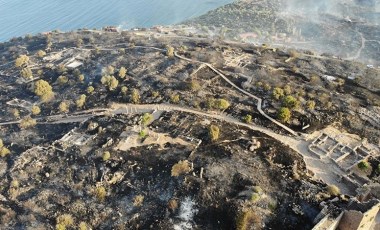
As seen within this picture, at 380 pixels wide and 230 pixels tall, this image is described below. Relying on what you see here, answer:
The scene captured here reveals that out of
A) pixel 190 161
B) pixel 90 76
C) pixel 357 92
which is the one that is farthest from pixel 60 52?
pixel 357 92

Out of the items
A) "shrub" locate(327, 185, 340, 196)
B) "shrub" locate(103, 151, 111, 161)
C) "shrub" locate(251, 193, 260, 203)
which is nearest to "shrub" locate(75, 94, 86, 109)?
"shrub" locate(103, 151, 111, 161)

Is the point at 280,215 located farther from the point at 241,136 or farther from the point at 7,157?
the point at 7,157

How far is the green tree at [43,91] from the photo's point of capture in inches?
2928

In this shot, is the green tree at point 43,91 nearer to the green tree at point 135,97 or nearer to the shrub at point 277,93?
the green tree at point 135,97

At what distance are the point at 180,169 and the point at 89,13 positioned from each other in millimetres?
130925

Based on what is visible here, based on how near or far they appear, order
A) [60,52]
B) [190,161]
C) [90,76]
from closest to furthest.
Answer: [190,161] < [90,76] < [60,52]

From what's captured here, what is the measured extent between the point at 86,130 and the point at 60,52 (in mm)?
39847

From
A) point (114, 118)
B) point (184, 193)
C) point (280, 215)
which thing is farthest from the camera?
point (114, 118)

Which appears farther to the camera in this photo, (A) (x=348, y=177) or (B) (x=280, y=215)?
(A) (x=348, y=177)

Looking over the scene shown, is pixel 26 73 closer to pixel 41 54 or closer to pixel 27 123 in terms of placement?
pixel 41 54

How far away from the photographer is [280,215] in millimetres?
42312

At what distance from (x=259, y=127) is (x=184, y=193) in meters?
17.9

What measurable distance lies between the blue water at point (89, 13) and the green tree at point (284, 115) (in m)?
106

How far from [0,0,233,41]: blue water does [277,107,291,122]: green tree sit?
106m
